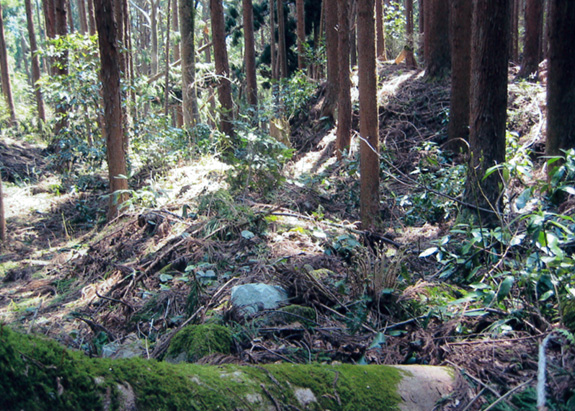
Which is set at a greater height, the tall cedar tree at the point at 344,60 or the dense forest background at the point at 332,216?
the tall cedar tree at the point at 344,60

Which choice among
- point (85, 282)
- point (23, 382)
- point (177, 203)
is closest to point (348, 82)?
point (177, 203)

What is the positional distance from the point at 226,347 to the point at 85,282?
3.93 metres

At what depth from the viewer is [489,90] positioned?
615 cm

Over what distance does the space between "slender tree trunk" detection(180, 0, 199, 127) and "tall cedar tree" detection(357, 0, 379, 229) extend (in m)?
7.63

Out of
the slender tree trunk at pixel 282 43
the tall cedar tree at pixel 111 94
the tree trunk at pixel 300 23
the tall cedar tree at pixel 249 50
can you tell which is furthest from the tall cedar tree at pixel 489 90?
the slender tree trunk at pixel 282 43

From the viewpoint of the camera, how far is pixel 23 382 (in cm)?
158

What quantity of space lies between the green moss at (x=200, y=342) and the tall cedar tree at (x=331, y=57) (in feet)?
32.6

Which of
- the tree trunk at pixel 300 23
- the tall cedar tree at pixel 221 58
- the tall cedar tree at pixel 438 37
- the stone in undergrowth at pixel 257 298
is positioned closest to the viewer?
the stone in undergrowth at pixel 257 298

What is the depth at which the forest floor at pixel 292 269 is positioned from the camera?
10.5ft

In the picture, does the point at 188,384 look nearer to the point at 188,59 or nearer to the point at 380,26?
the point at 188,59

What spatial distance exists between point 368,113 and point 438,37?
21.4 ft

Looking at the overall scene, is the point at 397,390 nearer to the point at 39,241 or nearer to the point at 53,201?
the point at 39,241

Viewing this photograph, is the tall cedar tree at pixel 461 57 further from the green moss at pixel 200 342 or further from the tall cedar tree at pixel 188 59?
the green moss at pixel 200 342

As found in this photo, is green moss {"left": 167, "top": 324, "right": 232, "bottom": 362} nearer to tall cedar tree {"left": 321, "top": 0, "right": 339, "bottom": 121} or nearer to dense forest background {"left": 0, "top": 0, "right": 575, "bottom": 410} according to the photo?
dense forest background {"left": 0, "top": 0, "right": 575, "bottom": 410}
